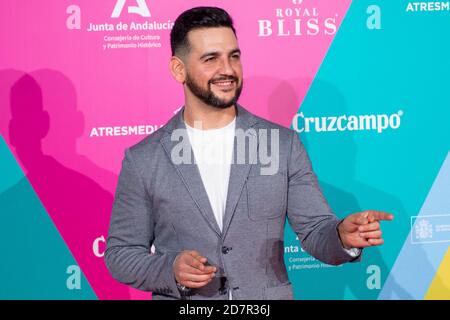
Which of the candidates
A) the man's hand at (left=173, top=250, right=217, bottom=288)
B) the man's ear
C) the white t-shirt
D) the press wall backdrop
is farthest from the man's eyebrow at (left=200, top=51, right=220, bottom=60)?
the man's hand at (left=173, top=250, right=217, bottom=288)

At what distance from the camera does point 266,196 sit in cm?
261

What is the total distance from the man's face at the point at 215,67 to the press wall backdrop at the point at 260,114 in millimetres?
689

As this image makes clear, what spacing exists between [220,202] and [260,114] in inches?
37.9

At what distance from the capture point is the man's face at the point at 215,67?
271 centimetres

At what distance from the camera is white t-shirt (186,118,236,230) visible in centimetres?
265

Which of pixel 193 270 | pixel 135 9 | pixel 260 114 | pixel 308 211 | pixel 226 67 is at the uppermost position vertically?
pixel 135 9

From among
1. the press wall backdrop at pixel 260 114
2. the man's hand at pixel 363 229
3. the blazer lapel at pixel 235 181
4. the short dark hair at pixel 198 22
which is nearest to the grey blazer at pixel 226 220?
the blazer lapel at pixel 235 181

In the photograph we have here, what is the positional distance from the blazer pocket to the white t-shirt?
0.35 feet

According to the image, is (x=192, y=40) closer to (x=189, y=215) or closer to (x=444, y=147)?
(x=189, y=215)

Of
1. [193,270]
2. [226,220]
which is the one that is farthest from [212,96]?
[193,270]

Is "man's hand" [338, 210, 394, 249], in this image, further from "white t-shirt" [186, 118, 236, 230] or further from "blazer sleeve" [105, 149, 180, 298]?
"blazer sleeve" [105, 149, 180, 298]

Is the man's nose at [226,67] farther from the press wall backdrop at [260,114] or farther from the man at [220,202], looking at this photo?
the press wall backdrop at [260,114]

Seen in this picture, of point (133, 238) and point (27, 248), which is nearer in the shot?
point (133, 238)

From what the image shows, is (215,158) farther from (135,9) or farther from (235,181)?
(135,9)
